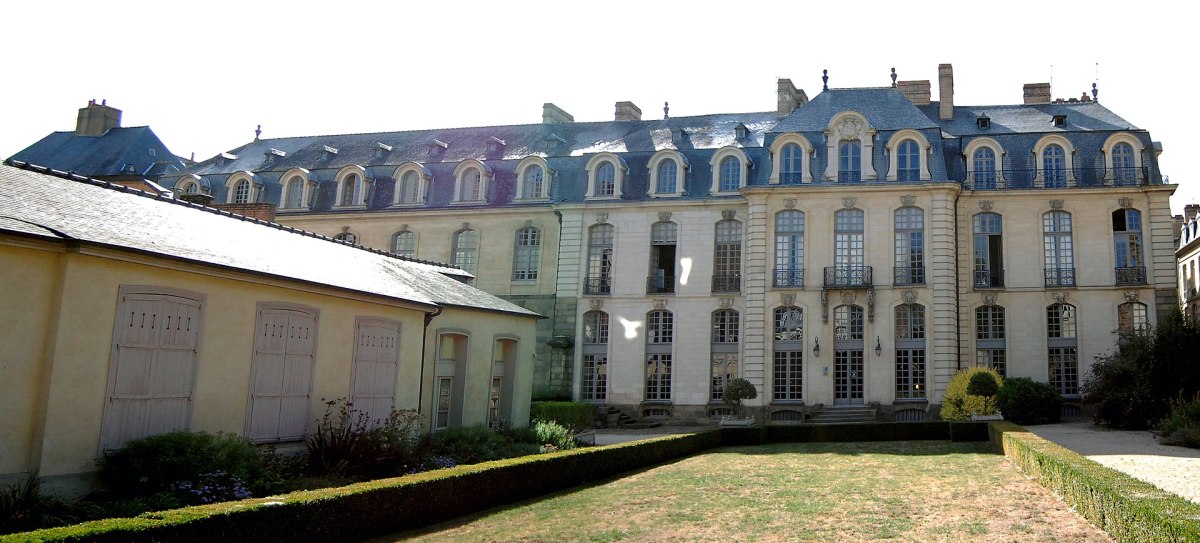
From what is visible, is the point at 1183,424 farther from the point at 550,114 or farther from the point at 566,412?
the point at 550,114

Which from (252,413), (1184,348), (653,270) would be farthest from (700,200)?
(252,413)

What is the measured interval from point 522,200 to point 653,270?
225 inches

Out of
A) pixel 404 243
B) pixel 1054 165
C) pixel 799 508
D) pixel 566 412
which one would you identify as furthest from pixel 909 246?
pixel 799 508

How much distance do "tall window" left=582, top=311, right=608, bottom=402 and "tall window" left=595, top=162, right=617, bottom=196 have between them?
4427 mm

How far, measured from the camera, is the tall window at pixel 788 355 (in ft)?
98.2

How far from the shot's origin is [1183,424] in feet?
64.6

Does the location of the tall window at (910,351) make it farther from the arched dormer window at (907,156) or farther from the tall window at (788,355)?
the arched dormer window at (907,156)

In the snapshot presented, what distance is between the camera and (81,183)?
567 inches

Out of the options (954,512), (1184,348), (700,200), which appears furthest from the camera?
(700,200)

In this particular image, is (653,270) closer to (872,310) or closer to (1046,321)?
(872,310)

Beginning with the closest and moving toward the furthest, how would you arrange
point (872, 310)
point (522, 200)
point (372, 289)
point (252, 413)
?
point (252, 413) → point (372, 289) → point (872, 310) → point (522, 200)

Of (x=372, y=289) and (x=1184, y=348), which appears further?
(x=1184, y=348)

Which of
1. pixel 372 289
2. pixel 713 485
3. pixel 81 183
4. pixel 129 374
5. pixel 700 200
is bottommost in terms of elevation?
pixel 713 485

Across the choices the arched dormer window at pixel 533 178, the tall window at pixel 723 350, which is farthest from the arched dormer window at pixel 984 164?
the arched dormer window at pixel 533 178
